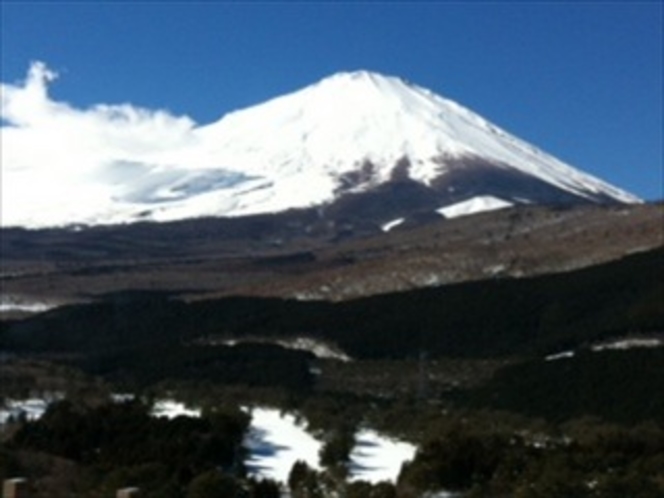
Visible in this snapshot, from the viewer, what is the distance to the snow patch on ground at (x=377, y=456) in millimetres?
31328

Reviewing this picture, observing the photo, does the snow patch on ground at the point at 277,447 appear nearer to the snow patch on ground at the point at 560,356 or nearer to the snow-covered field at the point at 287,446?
the snow-covered field at the point at 287,446

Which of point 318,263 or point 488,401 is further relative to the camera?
point 318,263

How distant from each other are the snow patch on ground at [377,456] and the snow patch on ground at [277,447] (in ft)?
3.12

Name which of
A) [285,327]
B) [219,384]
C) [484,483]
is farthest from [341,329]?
[484,483]

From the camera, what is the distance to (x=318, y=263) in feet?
393

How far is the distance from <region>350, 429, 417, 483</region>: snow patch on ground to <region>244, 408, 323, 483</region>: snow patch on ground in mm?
950

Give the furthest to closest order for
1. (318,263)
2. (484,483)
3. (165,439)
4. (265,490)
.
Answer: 1. (318,263)
2. (165,439)
3. (484,483)
4. (265,490)

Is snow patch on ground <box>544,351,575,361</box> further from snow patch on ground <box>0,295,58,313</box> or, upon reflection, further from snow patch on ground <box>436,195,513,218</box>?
snow patch on ground <box>436,195,513,218</box>

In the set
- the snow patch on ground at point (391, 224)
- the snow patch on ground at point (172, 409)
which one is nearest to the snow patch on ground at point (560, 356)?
the snow patch on ground at point (172, 409)

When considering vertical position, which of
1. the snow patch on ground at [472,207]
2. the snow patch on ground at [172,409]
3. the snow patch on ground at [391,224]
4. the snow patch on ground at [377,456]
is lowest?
the snow patch on ground at [377,456]

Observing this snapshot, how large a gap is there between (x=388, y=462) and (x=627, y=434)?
6.02 meters

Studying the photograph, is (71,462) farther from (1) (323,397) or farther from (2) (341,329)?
(2) (341,329)

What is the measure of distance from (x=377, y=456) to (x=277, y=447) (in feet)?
8.11

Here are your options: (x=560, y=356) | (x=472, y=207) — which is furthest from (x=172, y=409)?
(x=472, y=207)
